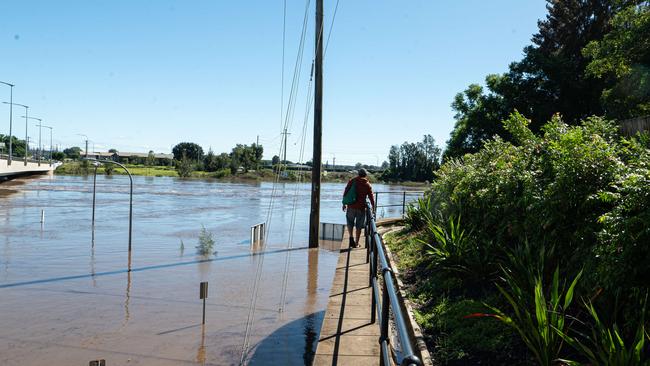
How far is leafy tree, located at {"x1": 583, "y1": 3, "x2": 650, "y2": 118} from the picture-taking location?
15875 mm

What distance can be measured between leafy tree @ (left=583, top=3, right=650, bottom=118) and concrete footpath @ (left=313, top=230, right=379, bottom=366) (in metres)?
A: 14.0

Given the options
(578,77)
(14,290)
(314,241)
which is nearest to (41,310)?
(14,290)

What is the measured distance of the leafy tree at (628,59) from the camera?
52.1 feet

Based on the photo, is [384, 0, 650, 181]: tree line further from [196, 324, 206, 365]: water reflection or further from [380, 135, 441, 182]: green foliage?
[380, 135, 441, 182]: green foliage

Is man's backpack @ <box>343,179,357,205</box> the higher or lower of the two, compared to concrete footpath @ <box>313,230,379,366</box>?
higher

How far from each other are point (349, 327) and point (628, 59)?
16.9m

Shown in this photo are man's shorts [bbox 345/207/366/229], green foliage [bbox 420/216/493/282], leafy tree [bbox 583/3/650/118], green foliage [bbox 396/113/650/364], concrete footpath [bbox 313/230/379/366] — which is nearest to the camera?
green foliage [bbox 396/113/650/364]

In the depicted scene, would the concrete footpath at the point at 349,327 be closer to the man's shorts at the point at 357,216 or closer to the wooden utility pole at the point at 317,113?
the man's shorts at the point at 357,216

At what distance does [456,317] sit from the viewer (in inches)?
190

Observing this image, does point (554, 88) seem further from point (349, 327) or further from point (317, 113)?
point (349, 327)

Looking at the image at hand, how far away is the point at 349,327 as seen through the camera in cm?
486

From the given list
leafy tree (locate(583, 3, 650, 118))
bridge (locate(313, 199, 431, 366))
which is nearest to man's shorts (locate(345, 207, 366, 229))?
bridge (locate(313, 199, 431, 366))

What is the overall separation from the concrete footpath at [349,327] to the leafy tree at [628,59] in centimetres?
1398

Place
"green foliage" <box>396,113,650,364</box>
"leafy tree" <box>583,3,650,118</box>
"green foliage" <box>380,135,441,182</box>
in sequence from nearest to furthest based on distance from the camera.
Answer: "green foliage" <box>396,113,650,364</box> → "leafy tree" <box>583,3,650,118</box> → "green foliage" <box>380,135,441,182</box>
